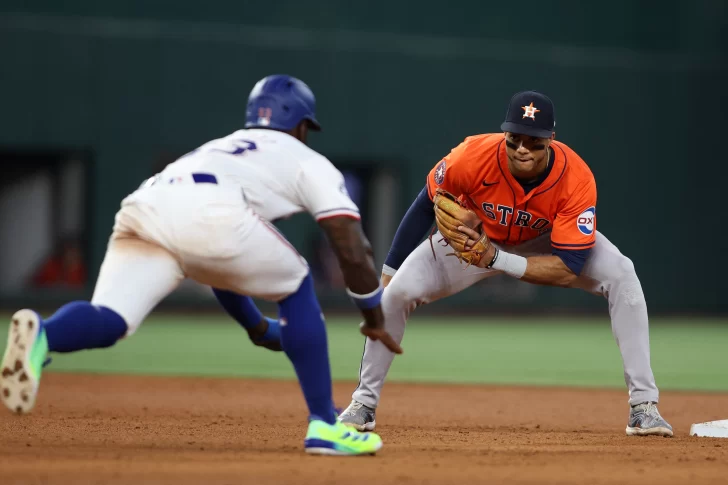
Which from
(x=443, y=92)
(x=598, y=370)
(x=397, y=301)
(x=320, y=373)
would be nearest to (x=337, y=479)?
(x=320, y=373)

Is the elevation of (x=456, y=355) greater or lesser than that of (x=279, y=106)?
lesser

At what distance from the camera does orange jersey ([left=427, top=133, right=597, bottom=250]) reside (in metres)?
5.06

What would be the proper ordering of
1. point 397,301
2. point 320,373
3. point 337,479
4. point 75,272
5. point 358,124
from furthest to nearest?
point 358,124 < point 75,272 < point 397,301 < point 320,373 < point 337,479

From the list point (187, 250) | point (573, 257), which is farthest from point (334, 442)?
point (573, 257)

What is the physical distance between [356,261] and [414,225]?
1.59m

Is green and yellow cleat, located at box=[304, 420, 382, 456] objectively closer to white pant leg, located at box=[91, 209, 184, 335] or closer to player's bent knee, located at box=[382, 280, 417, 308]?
white pant leg, located at box=[91, 209, 184, 335]

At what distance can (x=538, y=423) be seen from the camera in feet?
19.3

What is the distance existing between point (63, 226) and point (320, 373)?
1282cm

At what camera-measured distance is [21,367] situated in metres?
3.58

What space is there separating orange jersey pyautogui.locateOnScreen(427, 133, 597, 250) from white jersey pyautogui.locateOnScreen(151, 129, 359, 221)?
4.66 ft

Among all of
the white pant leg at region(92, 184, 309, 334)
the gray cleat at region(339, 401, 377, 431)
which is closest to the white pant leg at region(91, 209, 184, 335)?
the white pant leg at region(92, 184, 309, 334)

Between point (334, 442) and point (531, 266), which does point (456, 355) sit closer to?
point (531, 266)

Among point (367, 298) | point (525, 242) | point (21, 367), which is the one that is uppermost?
point (525, 242)

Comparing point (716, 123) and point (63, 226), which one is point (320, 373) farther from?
point (716, 123)
